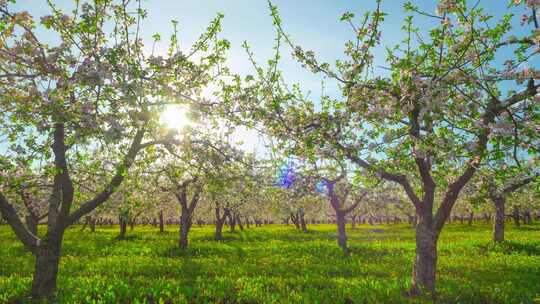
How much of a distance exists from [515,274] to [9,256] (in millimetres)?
24439

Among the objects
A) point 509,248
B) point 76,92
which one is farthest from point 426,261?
point 509,248

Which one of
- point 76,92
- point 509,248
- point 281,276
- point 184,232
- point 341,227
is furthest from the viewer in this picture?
point 184,232

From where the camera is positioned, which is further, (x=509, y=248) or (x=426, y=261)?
(x=509, y=248)

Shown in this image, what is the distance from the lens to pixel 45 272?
940 centimetres

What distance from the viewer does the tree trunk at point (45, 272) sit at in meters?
9.35

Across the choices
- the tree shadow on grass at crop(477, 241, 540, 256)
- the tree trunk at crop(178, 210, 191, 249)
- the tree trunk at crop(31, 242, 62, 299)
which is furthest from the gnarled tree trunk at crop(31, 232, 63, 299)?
the tree shadow on grass at crop(477, 241, 540, 256)

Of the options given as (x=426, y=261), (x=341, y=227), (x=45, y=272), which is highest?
(x=426, y=261)

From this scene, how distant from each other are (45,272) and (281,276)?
790cm

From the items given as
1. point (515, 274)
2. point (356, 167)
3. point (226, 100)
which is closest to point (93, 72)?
point (226, 100)

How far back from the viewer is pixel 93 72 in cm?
582

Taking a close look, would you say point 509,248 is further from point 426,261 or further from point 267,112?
point 267,112

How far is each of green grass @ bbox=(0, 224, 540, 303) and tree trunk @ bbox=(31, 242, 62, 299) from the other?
0.45 meters

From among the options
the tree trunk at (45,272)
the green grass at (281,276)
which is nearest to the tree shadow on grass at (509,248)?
the green grass at (281,276)

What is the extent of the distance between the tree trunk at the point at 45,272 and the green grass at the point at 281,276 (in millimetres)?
452
